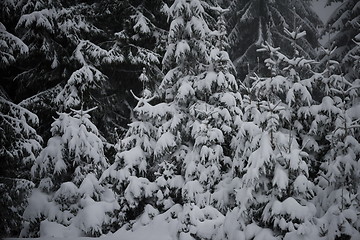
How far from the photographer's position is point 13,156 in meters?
8.88

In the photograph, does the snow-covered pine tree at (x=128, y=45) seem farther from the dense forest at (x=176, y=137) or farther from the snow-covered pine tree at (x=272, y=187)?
the snow-covered pine tree at (x=272, y=187)

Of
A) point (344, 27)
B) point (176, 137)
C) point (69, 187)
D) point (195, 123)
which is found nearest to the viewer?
point (69, 187)

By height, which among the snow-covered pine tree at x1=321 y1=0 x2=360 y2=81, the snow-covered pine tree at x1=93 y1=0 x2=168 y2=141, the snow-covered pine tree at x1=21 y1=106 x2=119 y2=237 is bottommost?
the snow-covered pine tree at x1=21 y1=106 x2=119 y2=237

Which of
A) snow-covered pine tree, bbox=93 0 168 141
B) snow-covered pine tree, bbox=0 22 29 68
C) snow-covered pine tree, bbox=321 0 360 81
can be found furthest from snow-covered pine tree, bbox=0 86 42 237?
snow-covered pine tree, bbox=321 0 360 81

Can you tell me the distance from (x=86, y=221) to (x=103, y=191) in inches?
58.2

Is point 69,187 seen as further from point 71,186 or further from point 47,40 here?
point 47,40

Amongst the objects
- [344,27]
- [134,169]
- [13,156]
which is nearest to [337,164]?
[134,169]

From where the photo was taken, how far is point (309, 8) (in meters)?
23.1

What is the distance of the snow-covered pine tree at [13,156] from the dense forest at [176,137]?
4cm

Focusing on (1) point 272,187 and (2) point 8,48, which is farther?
(2) point 8,48

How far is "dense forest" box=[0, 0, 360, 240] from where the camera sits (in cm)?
848

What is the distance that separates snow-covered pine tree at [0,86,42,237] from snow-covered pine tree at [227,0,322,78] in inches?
577

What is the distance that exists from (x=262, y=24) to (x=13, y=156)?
18136 mm

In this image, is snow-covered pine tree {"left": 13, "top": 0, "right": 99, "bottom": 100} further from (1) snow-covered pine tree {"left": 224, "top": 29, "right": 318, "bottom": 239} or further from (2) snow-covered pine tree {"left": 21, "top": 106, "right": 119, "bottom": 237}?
(1) snow-covered pine tree {"left": 224, "top": 29, "right": 318, "bottom": 239}
